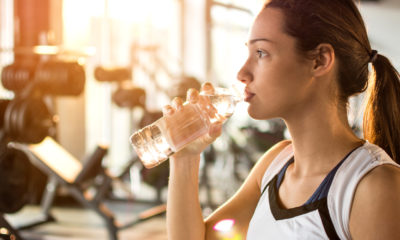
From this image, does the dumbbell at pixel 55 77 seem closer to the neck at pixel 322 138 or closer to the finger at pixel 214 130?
the finger at pixel 214 130

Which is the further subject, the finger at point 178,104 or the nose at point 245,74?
the finger at point 178,104

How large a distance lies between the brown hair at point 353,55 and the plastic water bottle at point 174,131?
0.25 meters

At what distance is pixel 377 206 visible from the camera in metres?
0.90

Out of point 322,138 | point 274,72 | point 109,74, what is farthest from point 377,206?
point 109,74

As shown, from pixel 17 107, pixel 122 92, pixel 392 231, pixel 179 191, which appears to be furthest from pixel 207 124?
pixel 122 92

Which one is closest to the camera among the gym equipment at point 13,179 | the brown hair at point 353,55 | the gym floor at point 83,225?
the brown hair at point 353,55

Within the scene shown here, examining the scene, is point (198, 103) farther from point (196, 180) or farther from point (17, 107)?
point (17, 107)

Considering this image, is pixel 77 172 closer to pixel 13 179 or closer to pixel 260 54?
pixel 13 179

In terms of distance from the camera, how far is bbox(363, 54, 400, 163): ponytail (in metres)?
1.15

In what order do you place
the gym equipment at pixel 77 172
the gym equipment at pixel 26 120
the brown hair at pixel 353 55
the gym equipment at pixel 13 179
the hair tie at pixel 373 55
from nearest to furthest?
the brown hair at pixel 353 55
the hair tie at pixel 373 55
the gym equipment at pixel 26 120
the gym equipment at pixel 13 179
the gym equipment at pixel 77 172

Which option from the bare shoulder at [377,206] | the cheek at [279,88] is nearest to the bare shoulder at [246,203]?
the cheek at [279,88]

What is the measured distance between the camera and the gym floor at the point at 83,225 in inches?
152

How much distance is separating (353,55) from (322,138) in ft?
0.62

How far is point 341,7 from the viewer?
104cm
